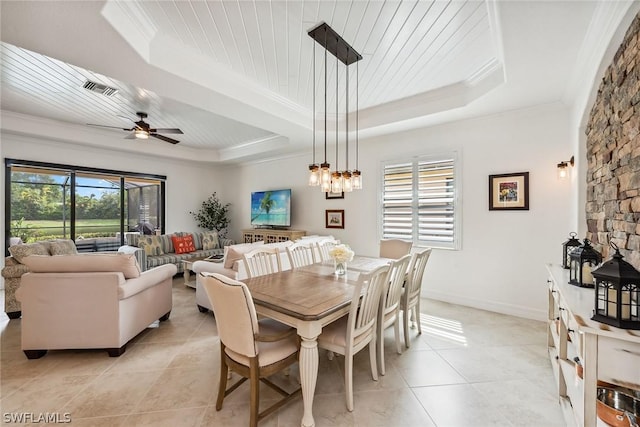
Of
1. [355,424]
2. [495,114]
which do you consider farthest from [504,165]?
[355,424]

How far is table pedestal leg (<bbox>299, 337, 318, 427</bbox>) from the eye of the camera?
171cm

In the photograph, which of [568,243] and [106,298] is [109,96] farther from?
[568,243]

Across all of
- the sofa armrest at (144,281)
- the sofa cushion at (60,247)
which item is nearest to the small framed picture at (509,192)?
the sofa armrest at (144,281)

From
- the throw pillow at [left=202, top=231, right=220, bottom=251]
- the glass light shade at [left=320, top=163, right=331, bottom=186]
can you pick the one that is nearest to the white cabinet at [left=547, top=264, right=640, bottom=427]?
the glass light shade at [left=320, top=163, right=331, bottom=186]

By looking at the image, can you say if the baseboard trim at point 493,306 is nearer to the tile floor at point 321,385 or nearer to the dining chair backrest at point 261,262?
the tile floor at point 321,385

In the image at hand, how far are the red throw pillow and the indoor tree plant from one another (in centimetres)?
124

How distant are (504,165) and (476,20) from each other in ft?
7.07

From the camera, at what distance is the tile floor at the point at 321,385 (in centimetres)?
185

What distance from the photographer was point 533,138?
3.47m

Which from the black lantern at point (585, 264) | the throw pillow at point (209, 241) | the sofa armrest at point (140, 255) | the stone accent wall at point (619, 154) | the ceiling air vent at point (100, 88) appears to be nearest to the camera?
the stone accent wall at point (619, 154)

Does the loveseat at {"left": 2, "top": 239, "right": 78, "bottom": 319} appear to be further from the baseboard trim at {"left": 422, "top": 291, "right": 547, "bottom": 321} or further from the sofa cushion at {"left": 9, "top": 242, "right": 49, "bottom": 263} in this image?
the baseboard trim at {"left": 422, "top": 291, "right": 547, "bottom": 321}

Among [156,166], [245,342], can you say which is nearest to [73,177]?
[156,166]

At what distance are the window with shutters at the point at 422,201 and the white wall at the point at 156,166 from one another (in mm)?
5288

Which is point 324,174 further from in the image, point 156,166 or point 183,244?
point 156,166
